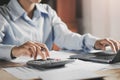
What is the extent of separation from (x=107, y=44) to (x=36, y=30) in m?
0.43

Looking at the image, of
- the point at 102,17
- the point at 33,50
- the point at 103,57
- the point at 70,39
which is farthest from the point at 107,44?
the point at 102,17

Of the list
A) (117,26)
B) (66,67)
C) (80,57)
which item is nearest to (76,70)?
(66,67)

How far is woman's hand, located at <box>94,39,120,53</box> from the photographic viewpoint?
51.9 inches

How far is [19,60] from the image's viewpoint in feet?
4.00

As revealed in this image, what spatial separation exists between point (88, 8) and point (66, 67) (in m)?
1.48

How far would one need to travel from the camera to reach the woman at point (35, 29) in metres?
1.48

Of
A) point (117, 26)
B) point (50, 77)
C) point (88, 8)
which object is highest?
point (88, 8)

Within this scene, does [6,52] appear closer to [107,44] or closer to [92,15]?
[107,44]

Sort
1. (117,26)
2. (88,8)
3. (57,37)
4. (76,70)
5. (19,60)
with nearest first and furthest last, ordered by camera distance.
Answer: (76,70)
(19,60)
(57,37)
(117,26)
(88,8)

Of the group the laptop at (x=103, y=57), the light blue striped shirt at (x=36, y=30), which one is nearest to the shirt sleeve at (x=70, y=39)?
the light blue striped shirt at (x=36, y=30)

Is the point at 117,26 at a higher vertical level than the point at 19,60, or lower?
higher

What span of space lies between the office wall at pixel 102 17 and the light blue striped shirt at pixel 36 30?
570 millimetres

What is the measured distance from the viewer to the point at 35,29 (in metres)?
1.60

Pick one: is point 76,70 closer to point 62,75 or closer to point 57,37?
point 62,75
